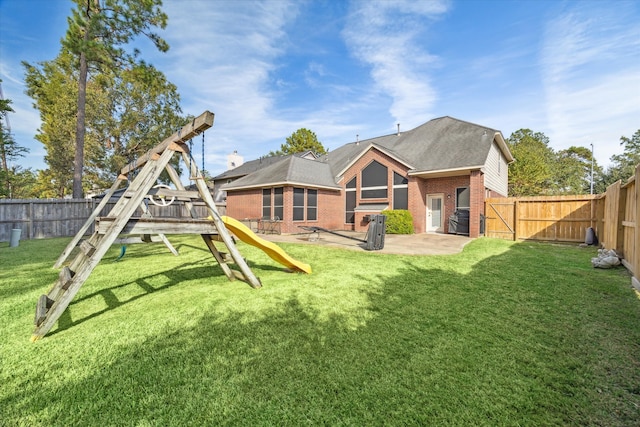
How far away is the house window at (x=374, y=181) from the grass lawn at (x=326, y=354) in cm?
1158

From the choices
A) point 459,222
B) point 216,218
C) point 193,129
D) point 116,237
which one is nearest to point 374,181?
point 459,222

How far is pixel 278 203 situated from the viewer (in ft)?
53.3

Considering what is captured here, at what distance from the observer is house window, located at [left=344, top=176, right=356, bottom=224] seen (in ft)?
58.4

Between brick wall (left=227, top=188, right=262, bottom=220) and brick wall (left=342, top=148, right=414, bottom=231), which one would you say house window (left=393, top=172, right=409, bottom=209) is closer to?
brick wall (left=342, top=148, right=414, bottom=231)

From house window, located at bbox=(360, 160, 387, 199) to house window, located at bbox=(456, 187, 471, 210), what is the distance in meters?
3.98

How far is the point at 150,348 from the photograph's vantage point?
Result: 2.74m

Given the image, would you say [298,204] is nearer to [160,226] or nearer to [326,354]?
[160,226]

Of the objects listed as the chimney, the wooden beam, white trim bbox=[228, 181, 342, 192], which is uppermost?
the chimney

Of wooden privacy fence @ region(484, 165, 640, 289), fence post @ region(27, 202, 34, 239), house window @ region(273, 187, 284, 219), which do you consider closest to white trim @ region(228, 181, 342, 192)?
house window @ region(273, 187, 284, 219)

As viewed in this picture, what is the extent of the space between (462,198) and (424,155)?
339cm

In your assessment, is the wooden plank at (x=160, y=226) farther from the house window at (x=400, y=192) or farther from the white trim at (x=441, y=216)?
the white trim at (x=441, y=216)

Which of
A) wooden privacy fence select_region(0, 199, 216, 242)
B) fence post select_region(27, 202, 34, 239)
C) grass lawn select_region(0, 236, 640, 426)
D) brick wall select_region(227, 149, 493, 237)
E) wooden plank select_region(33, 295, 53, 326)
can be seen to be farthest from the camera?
brick wall select_region(227, 149, 493, 237)

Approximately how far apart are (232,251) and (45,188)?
4324 cm

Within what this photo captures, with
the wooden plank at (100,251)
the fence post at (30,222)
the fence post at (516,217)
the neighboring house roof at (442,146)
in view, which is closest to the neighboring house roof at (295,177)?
the neighboring house roof at (442,146)
